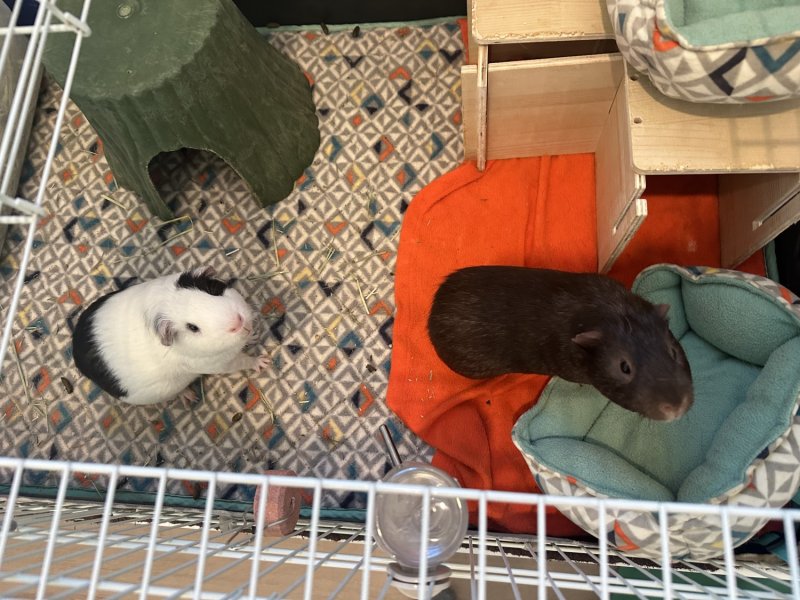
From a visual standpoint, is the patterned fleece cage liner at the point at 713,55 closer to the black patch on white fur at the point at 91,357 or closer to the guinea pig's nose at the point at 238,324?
the guinea pig's nose at the point at 238,324

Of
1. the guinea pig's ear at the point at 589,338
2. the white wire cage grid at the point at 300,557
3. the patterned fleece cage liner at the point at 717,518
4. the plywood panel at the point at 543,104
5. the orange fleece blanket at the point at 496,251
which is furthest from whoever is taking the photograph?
the orange fleece blanket at the point at 496,251

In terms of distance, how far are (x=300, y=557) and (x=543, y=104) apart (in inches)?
80.3

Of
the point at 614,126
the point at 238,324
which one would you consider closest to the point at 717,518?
the point at 614,126

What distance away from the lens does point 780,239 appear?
2.49 m

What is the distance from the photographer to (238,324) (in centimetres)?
228

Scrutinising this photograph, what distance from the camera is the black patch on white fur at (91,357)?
2.36 meters

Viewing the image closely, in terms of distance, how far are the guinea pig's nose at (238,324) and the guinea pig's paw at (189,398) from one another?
743mm

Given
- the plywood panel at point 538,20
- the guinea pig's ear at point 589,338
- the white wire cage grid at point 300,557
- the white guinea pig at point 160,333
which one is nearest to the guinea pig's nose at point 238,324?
the white guinea pig at point 160,333

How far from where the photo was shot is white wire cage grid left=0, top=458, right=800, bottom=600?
3.44 ft

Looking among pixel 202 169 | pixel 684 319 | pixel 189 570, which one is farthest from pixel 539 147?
pixel 189 570

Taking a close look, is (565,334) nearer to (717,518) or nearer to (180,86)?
(717,518)

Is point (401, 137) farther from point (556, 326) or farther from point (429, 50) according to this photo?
point (556, 326)

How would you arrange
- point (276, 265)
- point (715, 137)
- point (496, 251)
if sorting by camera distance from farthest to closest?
point (276, 265)
point (496, 251)
point (715, 137)

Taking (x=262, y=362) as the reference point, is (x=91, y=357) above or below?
above
